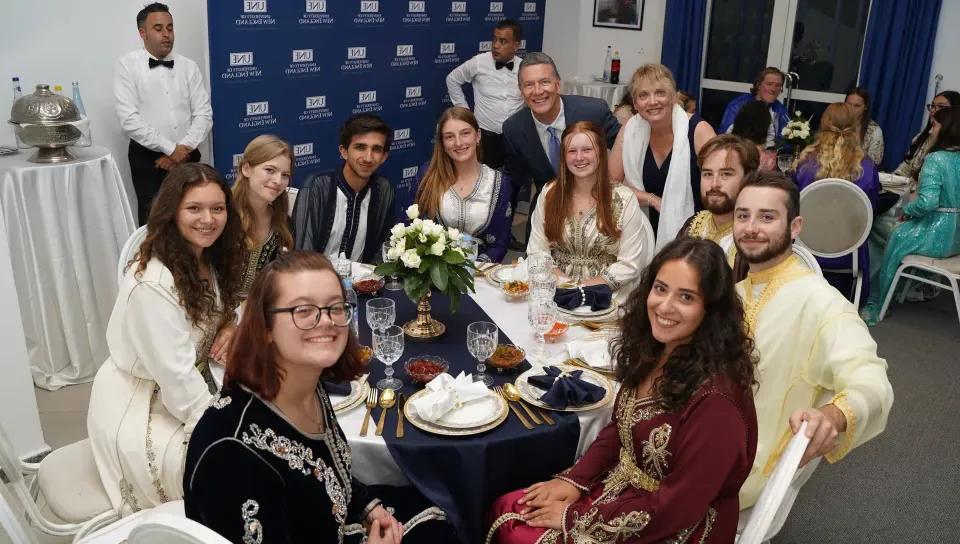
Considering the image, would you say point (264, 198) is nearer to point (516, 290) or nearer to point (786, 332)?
point (516, 290)

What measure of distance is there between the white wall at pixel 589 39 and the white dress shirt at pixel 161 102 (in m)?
4.56

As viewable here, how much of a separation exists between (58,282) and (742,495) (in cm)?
352

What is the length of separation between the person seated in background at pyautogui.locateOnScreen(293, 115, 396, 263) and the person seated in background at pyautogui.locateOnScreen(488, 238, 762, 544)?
1.90m

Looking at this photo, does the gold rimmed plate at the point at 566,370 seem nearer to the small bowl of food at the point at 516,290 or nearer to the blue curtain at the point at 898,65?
the small bowl of food at the point at 516,290

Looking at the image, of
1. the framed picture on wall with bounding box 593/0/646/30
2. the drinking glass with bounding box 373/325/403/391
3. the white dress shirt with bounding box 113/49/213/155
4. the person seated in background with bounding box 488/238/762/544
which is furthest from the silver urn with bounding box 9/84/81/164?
the framed picture on wall with bounding box 593/0/646/30

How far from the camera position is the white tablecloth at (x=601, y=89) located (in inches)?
325

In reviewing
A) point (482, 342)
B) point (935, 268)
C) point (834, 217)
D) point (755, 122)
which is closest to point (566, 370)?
point (482, 342)

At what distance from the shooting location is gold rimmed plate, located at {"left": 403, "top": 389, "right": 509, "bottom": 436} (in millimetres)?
2121

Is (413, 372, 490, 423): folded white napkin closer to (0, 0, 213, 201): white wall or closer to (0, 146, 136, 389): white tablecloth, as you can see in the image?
(0, 146, 136, 389): white tablecloth

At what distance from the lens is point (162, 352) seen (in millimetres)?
2342

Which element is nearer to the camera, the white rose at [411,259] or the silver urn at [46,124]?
the white rose at [411,259]

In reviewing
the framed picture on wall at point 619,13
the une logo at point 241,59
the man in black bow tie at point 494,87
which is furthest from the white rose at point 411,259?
the framed picture on wall at point 619,13

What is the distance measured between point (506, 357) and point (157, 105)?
4.10 m

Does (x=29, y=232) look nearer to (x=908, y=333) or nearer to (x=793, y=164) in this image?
(x=793, y=164)
